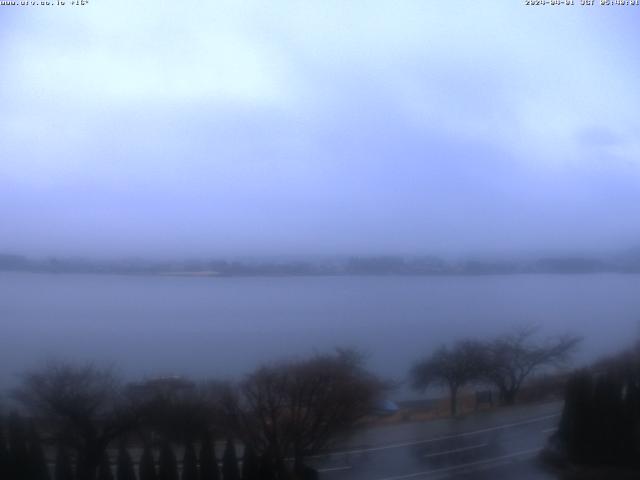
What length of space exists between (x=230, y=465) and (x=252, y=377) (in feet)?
1.51

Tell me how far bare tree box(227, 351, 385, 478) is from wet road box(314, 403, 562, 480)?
0.48 ft

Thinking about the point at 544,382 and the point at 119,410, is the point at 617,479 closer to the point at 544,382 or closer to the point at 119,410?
the point at 544,382

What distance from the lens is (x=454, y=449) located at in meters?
3.89

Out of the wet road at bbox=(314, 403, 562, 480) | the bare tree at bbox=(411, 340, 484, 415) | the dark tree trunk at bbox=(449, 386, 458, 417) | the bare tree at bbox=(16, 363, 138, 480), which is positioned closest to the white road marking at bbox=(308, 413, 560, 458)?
the wet road at bbox=(314, 403, 562, 480)

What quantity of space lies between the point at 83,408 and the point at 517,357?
90.6 inches

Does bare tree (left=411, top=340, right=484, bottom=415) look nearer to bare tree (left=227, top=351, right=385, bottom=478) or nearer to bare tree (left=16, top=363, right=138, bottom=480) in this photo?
bare tree (left=227, top=351, right=385, bottom=478)

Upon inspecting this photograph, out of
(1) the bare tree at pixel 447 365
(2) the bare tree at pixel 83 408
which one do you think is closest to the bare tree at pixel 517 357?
(1) the bare tree at pixel 447 365

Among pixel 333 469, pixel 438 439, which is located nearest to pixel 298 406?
pixel 333 469

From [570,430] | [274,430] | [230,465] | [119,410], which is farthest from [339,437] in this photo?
[570,430]

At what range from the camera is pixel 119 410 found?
Answer: 3.59 metres

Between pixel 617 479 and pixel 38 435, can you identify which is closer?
pixel 38 435

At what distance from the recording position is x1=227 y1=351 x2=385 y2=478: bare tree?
11.7 ft

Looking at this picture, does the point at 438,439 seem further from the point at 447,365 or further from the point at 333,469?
the point at 333,469

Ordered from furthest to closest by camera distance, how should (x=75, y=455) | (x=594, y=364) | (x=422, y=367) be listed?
1. (x=594, y=364)
2. (x=422, y=367)
3. (x=75, y=455)
